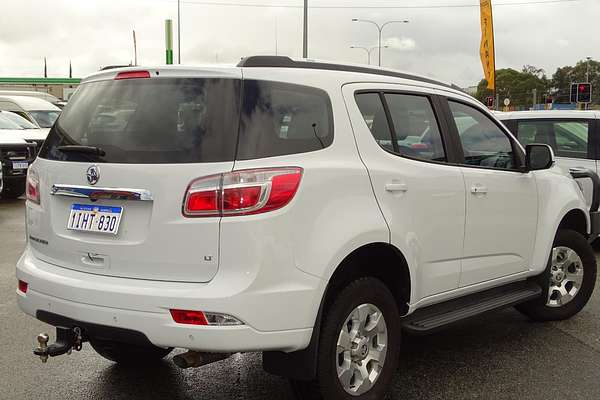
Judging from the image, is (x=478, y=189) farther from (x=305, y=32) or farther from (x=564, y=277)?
(x=305, y=32)

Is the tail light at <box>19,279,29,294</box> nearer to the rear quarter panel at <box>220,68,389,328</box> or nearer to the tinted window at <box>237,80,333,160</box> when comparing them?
the rear quarter panel at <box>220,68,389,328</box>

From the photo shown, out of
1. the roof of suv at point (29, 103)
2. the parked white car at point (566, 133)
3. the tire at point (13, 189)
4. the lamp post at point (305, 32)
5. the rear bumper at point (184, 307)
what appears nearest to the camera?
the rear bumper at point (184, 307)

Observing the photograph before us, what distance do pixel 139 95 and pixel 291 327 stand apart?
1.33 meters

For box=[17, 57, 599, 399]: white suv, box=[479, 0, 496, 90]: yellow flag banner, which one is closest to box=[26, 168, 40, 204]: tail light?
box=[17, 57, 599, 399]: white suv

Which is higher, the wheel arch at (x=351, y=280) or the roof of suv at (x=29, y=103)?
the roof of suv at (x=29, y=103)

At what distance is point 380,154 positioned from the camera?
3475mm

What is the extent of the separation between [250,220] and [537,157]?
2.68m

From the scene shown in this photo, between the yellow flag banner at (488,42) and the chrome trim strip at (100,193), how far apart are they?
70.9 feet

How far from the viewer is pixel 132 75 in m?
3.26

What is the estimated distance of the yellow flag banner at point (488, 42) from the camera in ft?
75.7

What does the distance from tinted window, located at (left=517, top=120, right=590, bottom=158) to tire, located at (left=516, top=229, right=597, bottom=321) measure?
316 cm

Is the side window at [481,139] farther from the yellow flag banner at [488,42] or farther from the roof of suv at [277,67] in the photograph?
the yellow flag banner at [488,42]

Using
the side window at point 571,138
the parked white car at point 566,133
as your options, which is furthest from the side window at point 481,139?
the side window at point 571,138

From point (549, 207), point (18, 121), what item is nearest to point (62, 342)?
point (549, 207)
